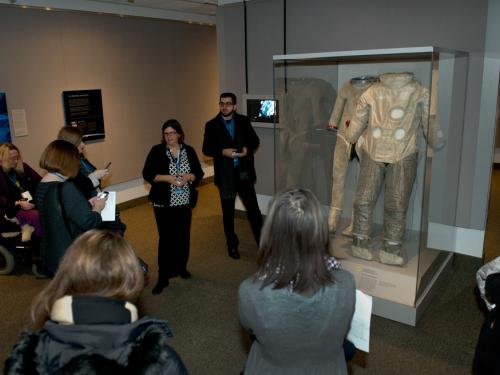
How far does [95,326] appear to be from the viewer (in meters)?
1.28

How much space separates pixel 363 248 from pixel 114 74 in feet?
12.6

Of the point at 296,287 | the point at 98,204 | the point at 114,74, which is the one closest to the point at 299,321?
the point at 296,287

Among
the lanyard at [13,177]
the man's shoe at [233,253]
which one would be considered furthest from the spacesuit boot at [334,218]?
the lanyard at [13,177]

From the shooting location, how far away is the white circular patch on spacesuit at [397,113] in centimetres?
321

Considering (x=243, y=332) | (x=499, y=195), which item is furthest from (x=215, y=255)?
(x=499, y=195)

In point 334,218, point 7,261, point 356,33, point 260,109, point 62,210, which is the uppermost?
point 356,33

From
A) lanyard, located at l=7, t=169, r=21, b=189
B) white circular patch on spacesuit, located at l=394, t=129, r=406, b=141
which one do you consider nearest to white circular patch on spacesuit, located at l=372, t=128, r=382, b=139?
white circular patch on spacesuit, located at l=394, t=129, r=406, b=141

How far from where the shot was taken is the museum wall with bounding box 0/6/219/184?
4941 mm

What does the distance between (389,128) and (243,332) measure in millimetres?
1739

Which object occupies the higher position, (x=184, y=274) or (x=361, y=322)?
(x=361, y=322)

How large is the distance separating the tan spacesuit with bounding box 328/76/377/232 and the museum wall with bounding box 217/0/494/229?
82 centimetres

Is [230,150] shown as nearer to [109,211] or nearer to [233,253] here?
[233,253]

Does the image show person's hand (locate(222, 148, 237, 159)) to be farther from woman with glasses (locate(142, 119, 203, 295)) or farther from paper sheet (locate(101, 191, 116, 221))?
paper sheet (locate(101, 191, 116, 221))

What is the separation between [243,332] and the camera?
10.7 feet
